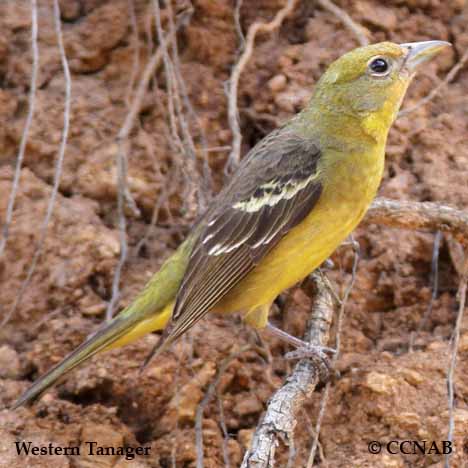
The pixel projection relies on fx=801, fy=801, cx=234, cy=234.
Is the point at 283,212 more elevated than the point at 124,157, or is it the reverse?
the point at 124,157

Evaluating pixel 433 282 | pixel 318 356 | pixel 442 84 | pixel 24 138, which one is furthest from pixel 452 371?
pixel 24 138

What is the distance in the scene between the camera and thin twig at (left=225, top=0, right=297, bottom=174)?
4949mm

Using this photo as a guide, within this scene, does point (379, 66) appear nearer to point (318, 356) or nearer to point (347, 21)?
point (347, 21)

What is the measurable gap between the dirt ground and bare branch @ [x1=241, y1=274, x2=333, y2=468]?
0.33 m

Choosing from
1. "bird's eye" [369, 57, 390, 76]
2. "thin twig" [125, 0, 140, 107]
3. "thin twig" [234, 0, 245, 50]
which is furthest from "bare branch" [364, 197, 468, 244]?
"thin twig" [125, 0, 140, 107]

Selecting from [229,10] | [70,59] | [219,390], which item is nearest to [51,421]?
[219,390]

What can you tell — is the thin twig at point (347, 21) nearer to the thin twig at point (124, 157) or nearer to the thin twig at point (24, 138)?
the thin twig at point (124, 157)

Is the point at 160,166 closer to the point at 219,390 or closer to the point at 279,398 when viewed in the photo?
the point at 219,390

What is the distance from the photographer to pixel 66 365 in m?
3.92

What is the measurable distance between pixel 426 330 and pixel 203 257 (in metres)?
1.39

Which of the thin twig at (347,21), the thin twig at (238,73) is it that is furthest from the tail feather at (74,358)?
the thin twig at (347,21)

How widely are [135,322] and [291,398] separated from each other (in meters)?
0.95

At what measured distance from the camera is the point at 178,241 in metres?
5.22

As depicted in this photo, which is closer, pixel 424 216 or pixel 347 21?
pixel 424 216
